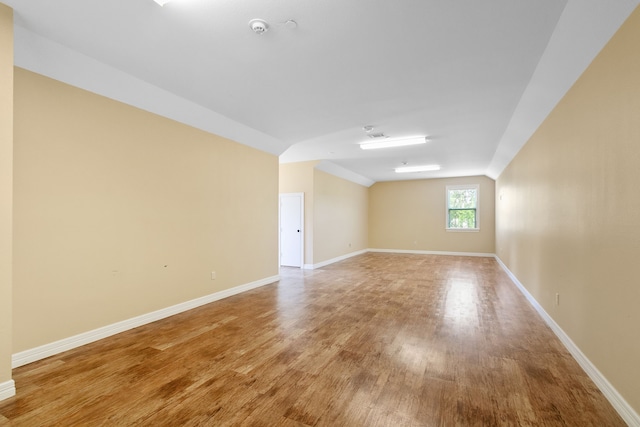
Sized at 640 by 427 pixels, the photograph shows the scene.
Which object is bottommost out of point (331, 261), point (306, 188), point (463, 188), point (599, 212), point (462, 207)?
point (331, 261)

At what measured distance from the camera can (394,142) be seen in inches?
211

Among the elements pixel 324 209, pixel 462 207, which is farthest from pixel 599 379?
pixel 462 207

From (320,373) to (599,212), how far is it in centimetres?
248

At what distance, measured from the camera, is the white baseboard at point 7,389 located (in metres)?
1.96

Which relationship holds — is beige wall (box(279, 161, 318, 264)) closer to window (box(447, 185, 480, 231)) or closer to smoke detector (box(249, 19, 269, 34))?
smoke detector (box(249, 19, 269, 34))

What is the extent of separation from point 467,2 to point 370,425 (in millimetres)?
2806

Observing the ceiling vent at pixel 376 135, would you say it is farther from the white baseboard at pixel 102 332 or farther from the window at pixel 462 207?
the window at pixel 462 207

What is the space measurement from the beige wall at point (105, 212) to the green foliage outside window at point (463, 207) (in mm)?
8012

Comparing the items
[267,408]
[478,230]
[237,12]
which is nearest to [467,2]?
[237,12]

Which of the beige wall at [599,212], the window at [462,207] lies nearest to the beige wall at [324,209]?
the window at [462,207]

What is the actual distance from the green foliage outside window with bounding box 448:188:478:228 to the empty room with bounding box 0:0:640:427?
5100 mm

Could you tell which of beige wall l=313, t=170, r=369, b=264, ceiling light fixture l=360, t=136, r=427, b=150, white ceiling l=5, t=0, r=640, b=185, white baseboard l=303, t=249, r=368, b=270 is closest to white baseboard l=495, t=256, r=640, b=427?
white ceiling l=5, t=0, r=640, b=185

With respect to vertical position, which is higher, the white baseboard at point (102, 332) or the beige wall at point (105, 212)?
the beige wall at point (105, 212)

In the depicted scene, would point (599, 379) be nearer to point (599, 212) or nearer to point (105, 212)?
point (599, 212)
